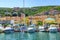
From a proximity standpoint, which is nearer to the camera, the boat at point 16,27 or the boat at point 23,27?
the boat at point 23,27

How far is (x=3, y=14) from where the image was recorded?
8.72 metres

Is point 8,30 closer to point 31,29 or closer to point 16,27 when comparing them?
point 16,27

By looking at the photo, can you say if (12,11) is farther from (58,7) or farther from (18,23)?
(58,7)

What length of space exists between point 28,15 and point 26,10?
0.98 feet

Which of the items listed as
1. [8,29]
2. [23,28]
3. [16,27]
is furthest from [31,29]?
[8,29]

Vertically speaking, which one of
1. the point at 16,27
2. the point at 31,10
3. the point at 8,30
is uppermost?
the point at 31,10

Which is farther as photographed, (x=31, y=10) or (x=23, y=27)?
(x=31, y=10)

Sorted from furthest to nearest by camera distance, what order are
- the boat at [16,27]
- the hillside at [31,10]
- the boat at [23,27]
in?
the hillside at [31,10], the boat at [16,27], the boat at [23,27]

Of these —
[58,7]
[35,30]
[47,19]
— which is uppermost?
A: [58,7]

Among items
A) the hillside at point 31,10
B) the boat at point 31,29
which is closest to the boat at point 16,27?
the boat at point 31,29

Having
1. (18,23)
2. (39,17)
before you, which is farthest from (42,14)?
(18,23)

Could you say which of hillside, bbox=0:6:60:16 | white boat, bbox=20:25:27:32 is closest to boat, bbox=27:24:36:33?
white boat, bbox=20:25:27:32

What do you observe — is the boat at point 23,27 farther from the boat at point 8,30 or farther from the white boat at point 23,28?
the boat at point 8,30

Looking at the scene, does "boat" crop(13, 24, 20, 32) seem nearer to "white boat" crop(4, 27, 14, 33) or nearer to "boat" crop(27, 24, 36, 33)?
"white boat" crop(4, 27, 14, 33)
